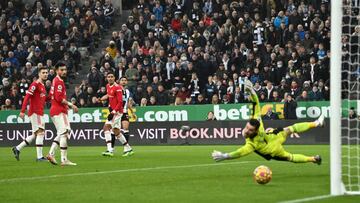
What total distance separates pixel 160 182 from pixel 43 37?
88.0 feet

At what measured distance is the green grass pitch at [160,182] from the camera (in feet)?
41.1

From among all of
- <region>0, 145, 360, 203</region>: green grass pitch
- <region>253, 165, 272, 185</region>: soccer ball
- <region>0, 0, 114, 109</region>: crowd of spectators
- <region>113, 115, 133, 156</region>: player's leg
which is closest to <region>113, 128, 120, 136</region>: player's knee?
<region>113, 115, 133, 156</region>: player's leg

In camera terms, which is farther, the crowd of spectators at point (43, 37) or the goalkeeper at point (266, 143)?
the crowd of spectators at point (43, 37)

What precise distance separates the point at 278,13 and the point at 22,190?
2333cm

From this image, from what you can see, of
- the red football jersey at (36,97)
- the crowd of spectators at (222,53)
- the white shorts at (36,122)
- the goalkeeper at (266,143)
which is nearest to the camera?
the goalkeeper at (266,143)

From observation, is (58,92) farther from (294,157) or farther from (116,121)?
(294,157)

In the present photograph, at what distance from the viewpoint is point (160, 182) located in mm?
14922

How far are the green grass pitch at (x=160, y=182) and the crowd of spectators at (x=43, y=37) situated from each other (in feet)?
56.8

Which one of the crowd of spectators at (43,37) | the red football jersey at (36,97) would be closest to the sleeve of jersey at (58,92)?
the red football jersey at (36,97)

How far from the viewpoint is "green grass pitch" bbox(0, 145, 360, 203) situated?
41.1ft

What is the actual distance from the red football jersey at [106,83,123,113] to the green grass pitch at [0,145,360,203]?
113 inches

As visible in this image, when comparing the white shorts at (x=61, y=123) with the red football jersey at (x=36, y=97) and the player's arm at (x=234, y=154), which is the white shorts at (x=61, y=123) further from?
the player's arm at (x=234, y=154)

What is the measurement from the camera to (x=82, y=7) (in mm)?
41625

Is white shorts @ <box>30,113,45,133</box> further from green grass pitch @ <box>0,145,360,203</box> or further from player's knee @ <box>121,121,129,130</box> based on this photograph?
player's knee @ <box>121,121,129,130</box>
